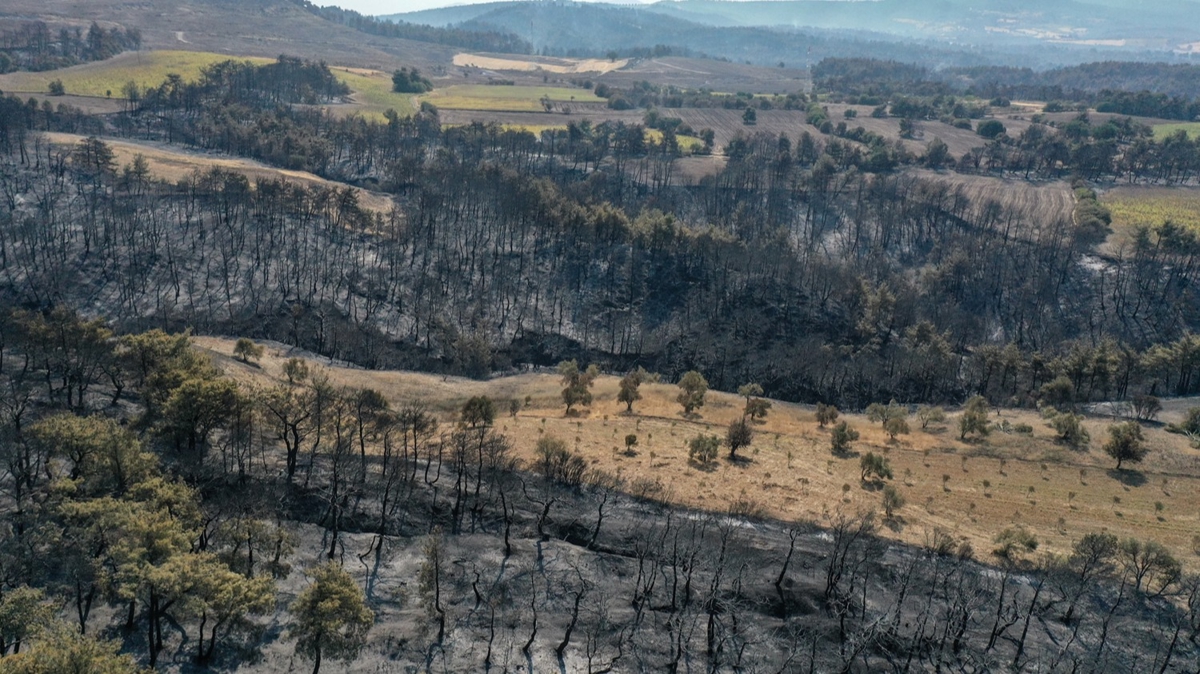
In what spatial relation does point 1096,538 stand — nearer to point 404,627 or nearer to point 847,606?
point 847,606

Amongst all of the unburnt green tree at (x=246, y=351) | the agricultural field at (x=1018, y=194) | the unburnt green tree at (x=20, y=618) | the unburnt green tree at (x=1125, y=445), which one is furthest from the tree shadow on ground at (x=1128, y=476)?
the agricultural field at (x=1018, y=194)

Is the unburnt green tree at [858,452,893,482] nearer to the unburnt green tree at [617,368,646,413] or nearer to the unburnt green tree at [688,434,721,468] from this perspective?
the unburnt green tree at [688,434,721,468]

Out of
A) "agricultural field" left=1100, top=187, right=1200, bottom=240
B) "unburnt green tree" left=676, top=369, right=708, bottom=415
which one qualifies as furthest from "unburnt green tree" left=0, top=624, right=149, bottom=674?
"agricultural field" left=1100, top=187, right=1200, bottom=240

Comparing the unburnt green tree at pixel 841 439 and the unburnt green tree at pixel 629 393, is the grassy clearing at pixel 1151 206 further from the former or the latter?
the unburnt green tree at pixel 629 393

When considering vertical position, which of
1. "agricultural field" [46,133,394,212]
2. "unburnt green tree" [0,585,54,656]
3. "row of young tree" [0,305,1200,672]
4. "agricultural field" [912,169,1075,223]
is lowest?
"row of young tree" [0,305,1200,672]

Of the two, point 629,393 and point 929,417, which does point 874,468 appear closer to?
point 929,417

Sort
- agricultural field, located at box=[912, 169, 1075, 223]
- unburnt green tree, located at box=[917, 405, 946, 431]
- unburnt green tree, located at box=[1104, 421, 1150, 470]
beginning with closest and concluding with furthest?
unburnt green tree, located at box=[1104, 421, 1150, 470], unburnt green tree, located at box=[917, 405, 946, 431], agricultural field, located at box=[912, 169, 1075, 223]
